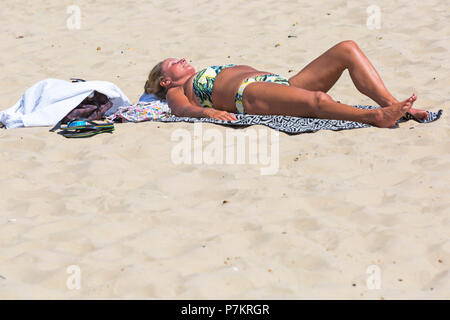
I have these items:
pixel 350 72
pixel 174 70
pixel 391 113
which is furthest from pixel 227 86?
pixel 391 113

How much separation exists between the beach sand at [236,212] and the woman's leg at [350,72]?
0.86 ft

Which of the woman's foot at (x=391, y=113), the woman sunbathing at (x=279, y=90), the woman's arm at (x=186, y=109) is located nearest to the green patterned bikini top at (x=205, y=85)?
the woman sunbathing at (x=279, y=90)

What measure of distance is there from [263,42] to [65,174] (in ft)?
11.0

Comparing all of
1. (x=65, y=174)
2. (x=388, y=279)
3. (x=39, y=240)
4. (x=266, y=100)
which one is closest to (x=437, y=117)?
(x=266, y=100)

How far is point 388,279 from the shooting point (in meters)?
2.41

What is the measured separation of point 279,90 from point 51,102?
1.77m

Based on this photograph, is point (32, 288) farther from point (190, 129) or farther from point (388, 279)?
point (190, 129)

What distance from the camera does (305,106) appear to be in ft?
13.8

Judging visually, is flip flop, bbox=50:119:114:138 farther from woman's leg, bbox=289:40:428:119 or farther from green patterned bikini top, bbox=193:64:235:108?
woman's leg, bbox=289:40:428:119

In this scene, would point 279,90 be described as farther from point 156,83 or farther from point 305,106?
point 156,83

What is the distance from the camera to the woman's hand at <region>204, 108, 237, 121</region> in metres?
4.34

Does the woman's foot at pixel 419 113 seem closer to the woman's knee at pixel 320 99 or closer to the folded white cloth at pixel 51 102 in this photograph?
the woman's knee at pixel 320 99

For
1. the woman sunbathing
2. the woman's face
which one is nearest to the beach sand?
the woman sunbathing

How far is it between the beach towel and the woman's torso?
18 centimetres
